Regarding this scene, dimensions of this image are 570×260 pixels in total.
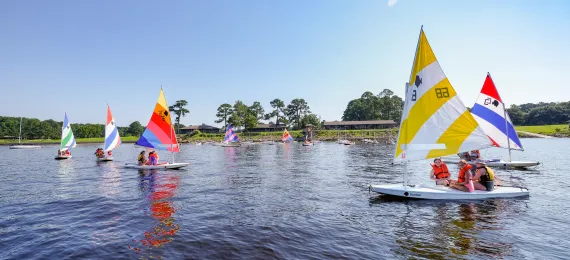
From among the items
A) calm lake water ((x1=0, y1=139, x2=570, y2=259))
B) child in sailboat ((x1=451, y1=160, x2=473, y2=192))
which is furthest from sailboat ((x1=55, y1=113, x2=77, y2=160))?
child in sailboat ((x1=451, y1=160, x2=473, y2=192))

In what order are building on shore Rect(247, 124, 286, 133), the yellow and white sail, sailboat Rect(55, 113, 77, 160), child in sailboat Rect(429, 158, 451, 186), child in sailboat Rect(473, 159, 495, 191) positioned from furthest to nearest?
building on shore Rect(247, 124, 286, 133)
sailboat Rect(55, 113, 77, 160)
child in sailboat Rect(429, 158, 451, 186)
child in sailboat Rect(473, 159, 495, 191)
the yellow and white sail

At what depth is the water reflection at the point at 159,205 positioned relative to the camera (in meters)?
11.5

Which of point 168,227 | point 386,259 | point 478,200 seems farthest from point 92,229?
point 478,200

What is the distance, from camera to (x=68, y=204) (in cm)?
1730

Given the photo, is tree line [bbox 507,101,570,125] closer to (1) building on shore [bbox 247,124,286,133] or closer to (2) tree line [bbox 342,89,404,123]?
(2) tree line [bbox 342,89,404,123]

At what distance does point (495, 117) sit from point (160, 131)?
34.9m

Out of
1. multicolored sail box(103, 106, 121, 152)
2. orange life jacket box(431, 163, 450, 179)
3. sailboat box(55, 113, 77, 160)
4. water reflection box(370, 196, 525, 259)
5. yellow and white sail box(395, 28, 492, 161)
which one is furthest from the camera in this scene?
sailboat box(55, 113, 77, 160)

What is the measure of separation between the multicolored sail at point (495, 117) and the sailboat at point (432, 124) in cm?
1637

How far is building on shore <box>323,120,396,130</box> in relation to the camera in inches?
6033

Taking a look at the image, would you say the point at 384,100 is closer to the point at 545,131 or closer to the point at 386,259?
the point at 545,131

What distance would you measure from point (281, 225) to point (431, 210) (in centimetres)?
798

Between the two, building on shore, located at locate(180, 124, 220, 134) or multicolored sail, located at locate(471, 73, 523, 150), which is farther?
building on shore, located at locate(180, 124, 220, 134)

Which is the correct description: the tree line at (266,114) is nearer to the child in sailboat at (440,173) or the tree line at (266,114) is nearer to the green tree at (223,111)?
the green tree at (223,111)

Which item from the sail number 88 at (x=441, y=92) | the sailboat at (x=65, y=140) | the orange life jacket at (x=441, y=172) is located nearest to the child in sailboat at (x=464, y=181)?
the orange life jacket at (x=441, y=172)
